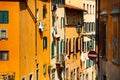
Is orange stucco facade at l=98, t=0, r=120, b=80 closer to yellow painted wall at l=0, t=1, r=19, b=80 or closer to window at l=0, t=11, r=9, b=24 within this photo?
yellow painted wall at l=0, t=1, r=19, b=80

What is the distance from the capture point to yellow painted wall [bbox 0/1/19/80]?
36.8m

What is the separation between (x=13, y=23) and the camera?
3703cm

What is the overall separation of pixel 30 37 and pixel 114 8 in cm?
1914

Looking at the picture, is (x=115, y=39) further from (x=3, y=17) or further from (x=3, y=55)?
(x=3, y=55)

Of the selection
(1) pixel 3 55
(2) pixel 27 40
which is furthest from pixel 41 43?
(1) pixel 3 55

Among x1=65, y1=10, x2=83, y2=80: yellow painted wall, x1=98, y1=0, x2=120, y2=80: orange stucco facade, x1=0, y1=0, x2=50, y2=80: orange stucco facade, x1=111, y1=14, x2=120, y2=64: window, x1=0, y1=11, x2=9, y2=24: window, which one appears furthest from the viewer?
x1=65, y1=10, x2=83, y2=80: yellow painted wall

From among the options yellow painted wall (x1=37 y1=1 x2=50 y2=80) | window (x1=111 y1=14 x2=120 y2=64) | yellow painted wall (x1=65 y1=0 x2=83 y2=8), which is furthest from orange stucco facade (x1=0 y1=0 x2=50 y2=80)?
yellow painted wall (x1=65 y1=0 x2=83 y2=8)

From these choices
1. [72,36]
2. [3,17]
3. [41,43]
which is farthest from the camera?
[72,36]

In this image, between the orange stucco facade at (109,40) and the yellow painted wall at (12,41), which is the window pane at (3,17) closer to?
the yellow painted wall at (12,41)

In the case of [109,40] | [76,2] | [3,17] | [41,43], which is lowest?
[41,43]

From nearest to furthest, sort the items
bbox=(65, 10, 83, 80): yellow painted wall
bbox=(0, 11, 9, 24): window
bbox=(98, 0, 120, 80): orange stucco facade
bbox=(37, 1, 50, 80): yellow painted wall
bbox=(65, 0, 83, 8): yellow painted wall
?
1. bbox=(98, 0, 120, 80): orange stucco facade
2. bbox=(0, 11, 9, 24): window
3. bbox=(37, 1, 50, 80): yellow painted wall
4. bbox=(65, 10, 83, 80): yellow painted wall
5. bbox=(65, 0, 83, 8): yellow painted wall

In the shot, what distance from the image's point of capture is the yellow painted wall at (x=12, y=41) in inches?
1449

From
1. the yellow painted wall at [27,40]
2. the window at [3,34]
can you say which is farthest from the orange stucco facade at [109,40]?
the window at [3,34]

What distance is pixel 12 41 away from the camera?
37375 millimetres
